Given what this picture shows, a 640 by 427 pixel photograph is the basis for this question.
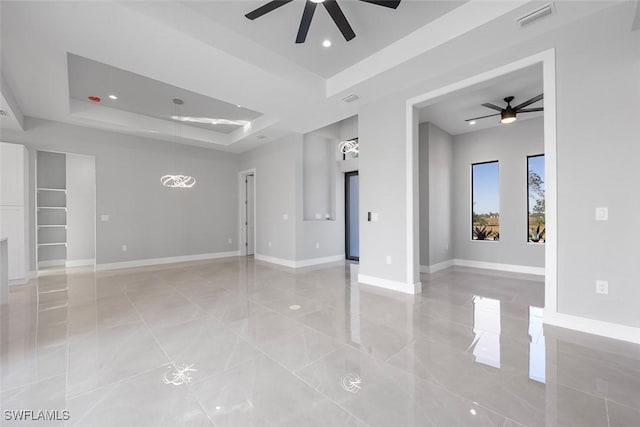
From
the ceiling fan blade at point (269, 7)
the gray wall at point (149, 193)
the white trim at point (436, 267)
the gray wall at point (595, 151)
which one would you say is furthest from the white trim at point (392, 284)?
the gray wall at point (149, 193)

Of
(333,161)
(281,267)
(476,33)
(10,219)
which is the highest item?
(476,33)

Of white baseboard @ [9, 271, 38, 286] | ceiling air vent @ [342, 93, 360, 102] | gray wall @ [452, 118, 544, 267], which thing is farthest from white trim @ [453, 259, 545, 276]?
white baseboard @ [9, 271, 38, 286]

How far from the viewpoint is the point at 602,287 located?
2.52 m

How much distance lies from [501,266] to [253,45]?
6.03m

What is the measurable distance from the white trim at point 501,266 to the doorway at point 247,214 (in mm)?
5590

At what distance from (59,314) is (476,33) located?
5560mm

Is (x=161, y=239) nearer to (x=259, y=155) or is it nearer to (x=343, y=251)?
(x=259, y=155)

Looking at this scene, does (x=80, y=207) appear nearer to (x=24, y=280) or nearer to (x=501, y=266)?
(x=24, y=280)

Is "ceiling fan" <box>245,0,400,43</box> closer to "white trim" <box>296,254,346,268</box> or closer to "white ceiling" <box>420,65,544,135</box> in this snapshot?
"white ceiling" <box>420,65,544,135</box>

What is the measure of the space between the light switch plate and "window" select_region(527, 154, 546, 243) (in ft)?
10.4

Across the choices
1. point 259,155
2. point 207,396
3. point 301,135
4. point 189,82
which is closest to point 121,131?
point 259,155

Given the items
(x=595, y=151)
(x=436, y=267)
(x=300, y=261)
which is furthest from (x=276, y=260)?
(x=595, y=151)

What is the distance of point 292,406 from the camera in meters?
1.60

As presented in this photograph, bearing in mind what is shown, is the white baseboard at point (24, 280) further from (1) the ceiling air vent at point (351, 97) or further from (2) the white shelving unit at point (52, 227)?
(1) the ceiling air vent at point (351, 97)
